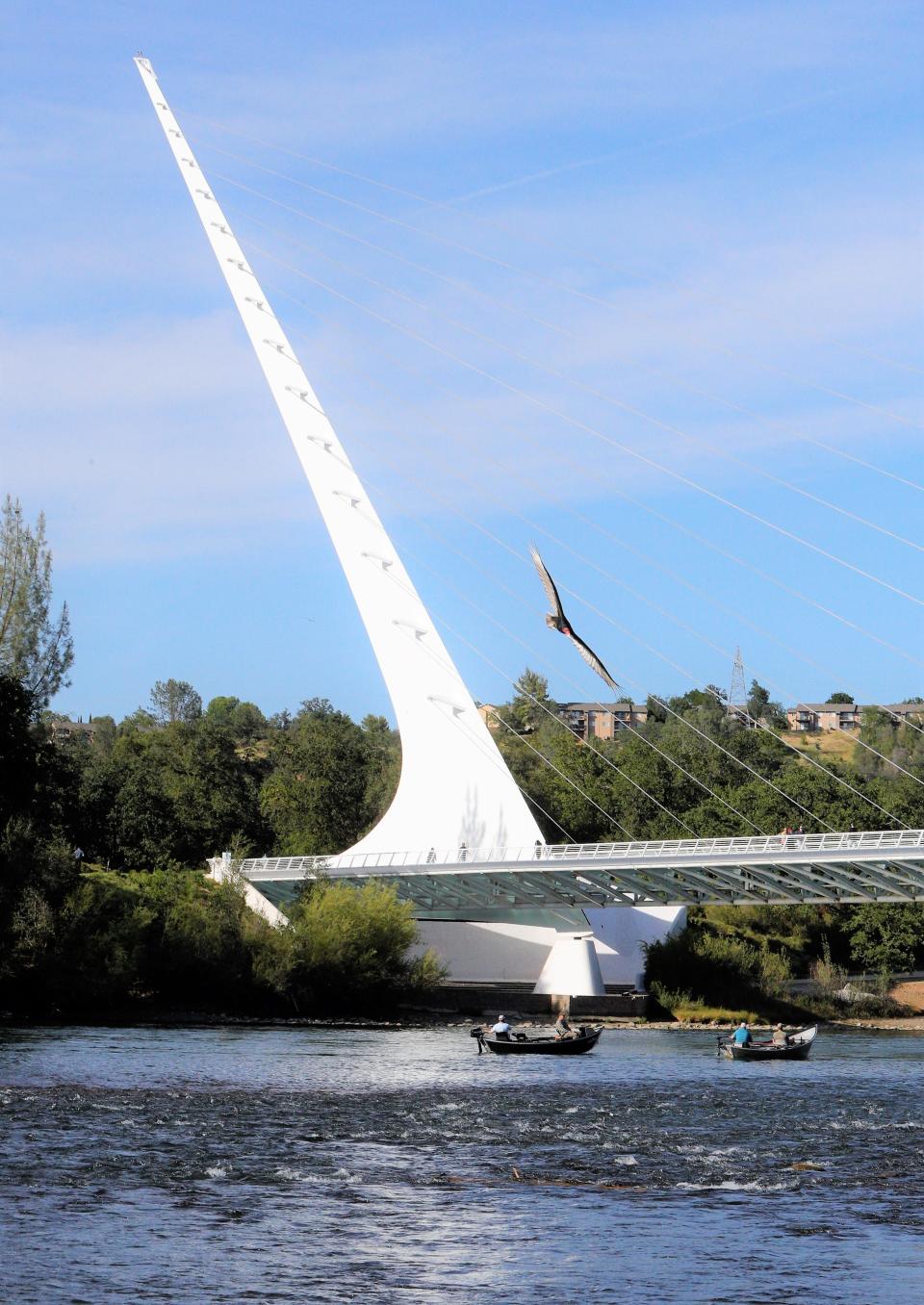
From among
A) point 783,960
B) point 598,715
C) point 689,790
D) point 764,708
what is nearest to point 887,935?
point 783,960

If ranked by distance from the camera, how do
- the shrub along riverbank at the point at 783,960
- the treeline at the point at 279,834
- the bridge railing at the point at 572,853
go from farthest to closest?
the shrub along riverbank at the point at 783,960
the bridge railing at the point at 572,853
the treeline at the point at 279,834

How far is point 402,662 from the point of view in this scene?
5975 cm

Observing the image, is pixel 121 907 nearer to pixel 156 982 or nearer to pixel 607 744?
pixel 156 982

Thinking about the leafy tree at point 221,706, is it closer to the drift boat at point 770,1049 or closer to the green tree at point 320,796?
the green tree at point 320,796

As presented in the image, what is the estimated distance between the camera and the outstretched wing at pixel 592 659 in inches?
2046

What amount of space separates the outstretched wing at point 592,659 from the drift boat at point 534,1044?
1440cm

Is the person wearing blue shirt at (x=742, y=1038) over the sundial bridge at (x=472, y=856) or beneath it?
beneath

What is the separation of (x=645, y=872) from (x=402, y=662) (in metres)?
12.5

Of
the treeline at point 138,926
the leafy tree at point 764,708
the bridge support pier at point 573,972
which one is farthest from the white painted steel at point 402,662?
the leafy tree at point 764,708

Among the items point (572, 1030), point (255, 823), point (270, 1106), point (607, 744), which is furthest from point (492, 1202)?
point (607, 744)

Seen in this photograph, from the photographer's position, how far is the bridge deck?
47656mm

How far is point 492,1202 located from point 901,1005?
44.2 metres

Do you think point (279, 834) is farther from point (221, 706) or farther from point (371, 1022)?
point (221, 706)


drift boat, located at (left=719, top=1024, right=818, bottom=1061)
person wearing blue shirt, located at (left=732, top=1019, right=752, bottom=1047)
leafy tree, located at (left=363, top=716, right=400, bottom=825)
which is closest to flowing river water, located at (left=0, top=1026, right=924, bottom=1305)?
drift boat, located at (left=719, top=1024, right=818, bottom=1061)
